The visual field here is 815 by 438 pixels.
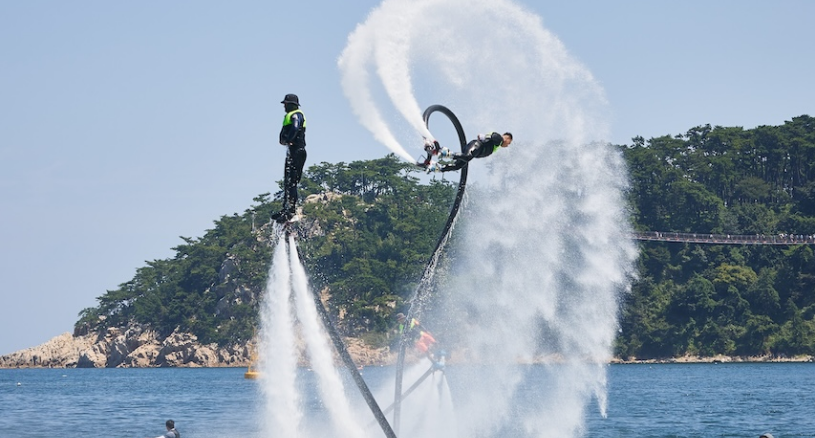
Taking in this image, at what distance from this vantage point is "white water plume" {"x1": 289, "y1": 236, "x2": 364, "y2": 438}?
2103cm

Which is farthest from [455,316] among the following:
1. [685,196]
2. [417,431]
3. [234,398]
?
[685,196]

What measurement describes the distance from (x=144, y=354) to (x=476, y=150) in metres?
142

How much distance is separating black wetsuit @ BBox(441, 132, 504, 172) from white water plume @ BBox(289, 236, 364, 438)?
12.1 ft

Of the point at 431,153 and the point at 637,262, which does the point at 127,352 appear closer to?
the point at 637,262

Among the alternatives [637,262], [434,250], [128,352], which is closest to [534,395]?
[434,250]

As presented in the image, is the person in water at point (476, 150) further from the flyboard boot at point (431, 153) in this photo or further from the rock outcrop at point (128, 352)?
the rock outcrop at point (128, 352)

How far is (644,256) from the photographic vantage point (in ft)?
435

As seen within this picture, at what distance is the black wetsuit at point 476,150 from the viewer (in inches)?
870

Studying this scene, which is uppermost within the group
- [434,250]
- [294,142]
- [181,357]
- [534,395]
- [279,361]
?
[294,142]

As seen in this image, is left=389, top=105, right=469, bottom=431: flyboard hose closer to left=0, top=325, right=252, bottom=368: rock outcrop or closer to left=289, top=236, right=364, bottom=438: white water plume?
left=289, top=236, right=364, bottom=438: white water plume

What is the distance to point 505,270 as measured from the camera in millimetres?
40000

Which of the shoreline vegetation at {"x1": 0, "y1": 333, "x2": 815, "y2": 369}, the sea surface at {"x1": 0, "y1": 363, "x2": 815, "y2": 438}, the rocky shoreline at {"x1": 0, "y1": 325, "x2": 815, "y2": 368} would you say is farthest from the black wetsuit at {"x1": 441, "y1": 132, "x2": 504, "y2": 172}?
the rocky shoreline at {"x1": 0, "y1": 325, "x2": 815, "y2": 368}

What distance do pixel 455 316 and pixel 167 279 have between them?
299 feet

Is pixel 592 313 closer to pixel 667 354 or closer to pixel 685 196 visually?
pixel 667 354
